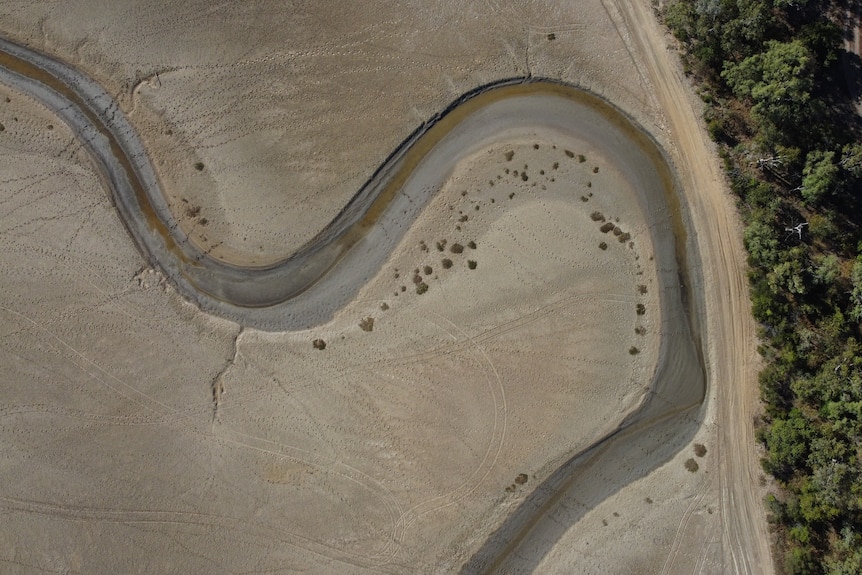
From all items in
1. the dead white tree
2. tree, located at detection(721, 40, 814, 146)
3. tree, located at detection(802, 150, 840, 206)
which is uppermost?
tree, located at detection(721, 40, 814, 146)

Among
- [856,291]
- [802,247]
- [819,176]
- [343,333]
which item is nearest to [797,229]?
[802,247]

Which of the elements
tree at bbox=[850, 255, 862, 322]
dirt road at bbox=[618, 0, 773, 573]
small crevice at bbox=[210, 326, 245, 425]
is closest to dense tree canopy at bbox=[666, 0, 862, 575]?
tree at bbox=[850, 255, 862, 322]

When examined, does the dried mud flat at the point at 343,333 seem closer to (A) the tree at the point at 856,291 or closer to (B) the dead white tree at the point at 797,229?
(B) the dead white tree at the point at 797,229

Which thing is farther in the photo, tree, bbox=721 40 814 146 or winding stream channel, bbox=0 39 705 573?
winding stream channel, bbox=0 39 705 573

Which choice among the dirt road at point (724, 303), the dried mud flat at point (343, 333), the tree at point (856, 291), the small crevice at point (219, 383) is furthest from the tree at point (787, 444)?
the small crevice at point (219, 383)

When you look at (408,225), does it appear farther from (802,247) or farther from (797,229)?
(802,247)

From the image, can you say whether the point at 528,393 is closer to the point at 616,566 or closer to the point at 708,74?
the point at 616,566

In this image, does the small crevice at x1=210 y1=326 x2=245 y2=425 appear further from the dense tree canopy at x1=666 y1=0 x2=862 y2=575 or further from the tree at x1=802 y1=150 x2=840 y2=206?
the tree at x1=802 y1=150 x2=840 y2=206
